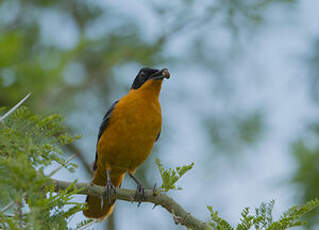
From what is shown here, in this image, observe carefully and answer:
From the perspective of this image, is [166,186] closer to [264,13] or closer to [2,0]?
[264,13]

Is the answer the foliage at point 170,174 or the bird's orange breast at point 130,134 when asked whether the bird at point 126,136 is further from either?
the foliage at point 170,174

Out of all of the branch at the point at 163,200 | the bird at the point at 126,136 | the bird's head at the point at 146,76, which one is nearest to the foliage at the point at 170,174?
the branch at the point at 163,200

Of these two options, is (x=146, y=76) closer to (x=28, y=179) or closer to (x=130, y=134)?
(x=130, y=134)

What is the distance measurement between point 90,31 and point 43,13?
55.1 inches

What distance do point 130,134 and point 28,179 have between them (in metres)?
2.76

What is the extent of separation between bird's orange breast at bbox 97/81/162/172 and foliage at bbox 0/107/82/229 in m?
2.20

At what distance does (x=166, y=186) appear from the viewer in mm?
3129

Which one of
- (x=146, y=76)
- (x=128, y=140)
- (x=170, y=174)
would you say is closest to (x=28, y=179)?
(x=170, y=174)

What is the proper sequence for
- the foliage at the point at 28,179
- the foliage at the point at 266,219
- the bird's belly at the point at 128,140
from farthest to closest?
the bird's belly at the point at 128,140, the foliage at the point at 266,219, the foliage at the point at 28,179

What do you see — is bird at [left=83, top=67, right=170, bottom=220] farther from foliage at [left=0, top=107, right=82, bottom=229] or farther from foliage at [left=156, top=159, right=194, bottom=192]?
foliage at [left=0, top=107, right=82, bottom=229]

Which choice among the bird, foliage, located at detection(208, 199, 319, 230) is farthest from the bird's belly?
foliage, located at detection(208, 199, 319, 230)

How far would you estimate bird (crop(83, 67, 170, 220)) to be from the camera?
4.74 metres

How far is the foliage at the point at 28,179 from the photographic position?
1970 mm

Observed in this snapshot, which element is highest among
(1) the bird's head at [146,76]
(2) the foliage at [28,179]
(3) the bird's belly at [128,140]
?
(1) the bird's head at [146,76]
